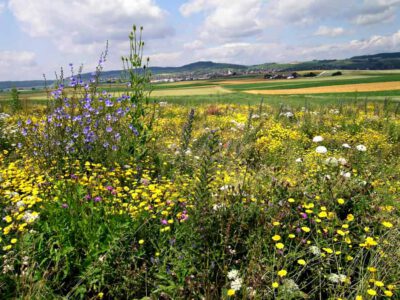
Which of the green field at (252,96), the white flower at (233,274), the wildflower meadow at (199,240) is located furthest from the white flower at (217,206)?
the green field at (252,96)

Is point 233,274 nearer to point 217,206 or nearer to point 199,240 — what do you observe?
point 199,240

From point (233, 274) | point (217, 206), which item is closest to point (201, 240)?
point (233, 274)

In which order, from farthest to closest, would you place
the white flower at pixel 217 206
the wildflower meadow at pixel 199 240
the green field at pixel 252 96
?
1. the green field at pixel 252 96
2. the white flower at pixel 217 206
3. the wildflower meadow at pixel 199 240

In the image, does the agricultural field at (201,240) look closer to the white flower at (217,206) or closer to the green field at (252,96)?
the white flower at (217,206)

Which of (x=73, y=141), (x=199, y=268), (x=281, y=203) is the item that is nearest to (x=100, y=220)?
(x=199, y=268)

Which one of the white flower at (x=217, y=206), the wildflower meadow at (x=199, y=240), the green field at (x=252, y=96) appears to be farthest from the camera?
the green field at (x=252, y=96)

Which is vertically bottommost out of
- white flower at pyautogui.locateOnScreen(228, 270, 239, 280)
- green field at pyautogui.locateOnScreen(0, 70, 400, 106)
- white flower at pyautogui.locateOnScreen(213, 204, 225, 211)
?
white flower at pyautogui.locateOnScreen(228, 270, 239, 280)

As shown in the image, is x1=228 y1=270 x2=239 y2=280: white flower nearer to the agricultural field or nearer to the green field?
the agricultural field

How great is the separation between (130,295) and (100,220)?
34.4 inches

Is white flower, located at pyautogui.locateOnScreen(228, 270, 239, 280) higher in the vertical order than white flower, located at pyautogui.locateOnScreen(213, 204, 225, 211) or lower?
lower

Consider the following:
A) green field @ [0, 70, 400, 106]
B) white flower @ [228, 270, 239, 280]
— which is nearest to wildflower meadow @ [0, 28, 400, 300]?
white flower @ [228, 270, 239, 280]

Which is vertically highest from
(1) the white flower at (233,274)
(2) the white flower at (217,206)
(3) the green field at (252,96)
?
(3) the green field at (252,96)

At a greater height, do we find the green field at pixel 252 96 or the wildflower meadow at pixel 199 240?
the green field at pixel 252 96

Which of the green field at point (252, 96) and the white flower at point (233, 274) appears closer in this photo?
the white flower at point (233, 274)
